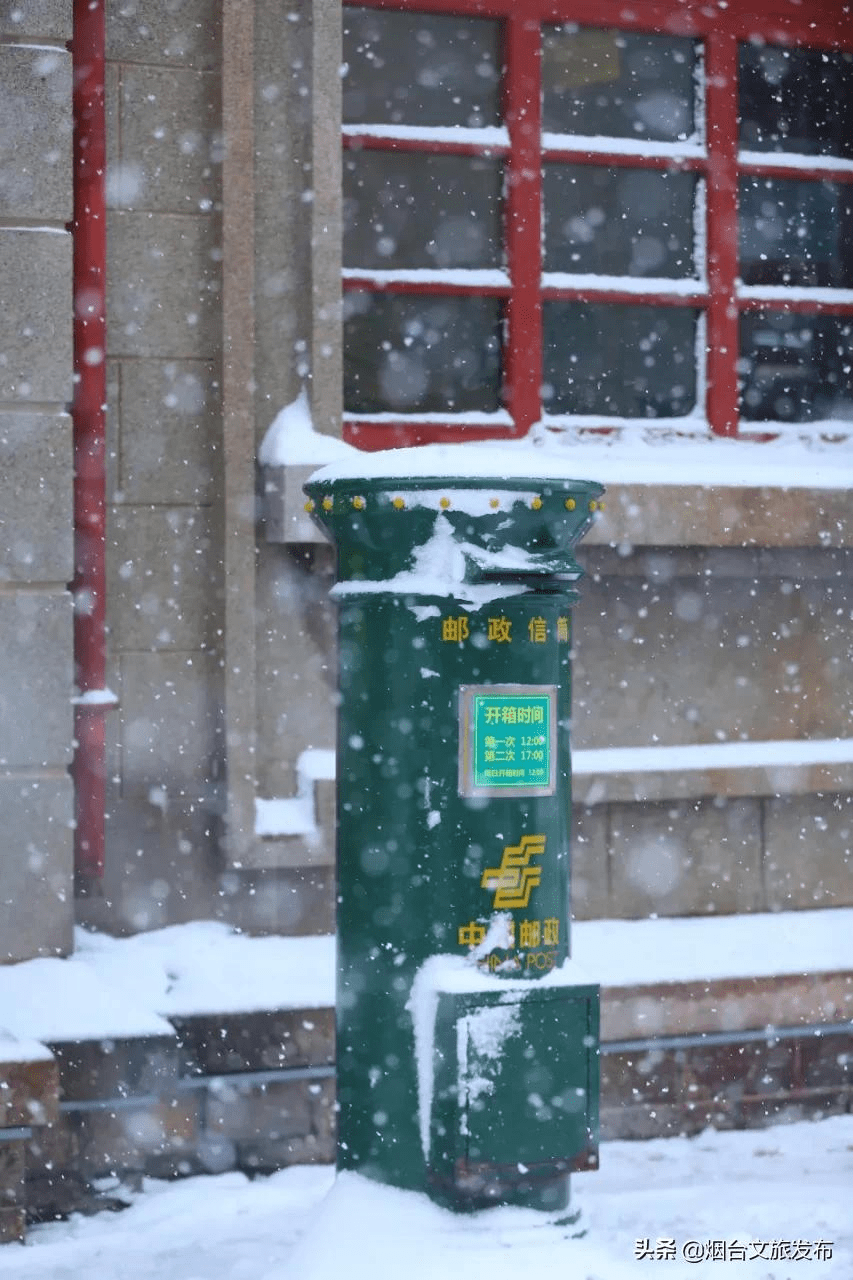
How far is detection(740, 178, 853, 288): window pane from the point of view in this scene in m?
6.53

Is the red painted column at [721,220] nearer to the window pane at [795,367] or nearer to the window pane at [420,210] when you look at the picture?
the window pane at [795,367]

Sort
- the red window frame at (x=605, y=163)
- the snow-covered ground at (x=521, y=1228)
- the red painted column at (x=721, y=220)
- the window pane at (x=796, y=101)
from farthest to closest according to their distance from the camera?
the window pane at (x=796, y=101) → the red painted column at (x=721, y=220) → the red window frame at (x=605, y=163) → the snow-covered ground at (x=521, y=1228)

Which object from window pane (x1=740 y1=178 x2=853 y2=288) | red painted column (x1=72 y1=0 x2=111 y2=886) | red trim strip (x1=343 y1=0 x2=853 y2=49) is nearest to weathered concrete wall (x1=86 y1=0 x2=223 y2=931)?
red painted column (x1=72 y1=0 x2=111 y2=886)

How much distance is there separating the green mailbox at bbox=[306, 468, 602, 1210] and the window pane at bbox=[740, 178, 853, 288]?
2945mm

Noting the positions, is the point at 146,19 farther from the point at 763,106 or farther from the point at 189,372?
the point at 763,106

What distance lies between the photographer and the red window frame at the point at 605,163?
237 inches

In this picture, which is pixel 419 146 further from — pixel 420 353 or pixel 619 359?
pixel 619 359

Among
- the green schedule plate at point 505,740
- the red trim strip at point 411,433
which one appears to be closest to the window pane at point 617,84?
the red trim strip at point 411,433

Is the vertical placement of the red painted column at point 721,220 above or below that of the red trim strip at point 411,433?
above

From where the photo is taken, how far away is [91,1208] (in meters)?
4.91

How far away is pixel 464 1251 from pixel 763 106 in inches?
177

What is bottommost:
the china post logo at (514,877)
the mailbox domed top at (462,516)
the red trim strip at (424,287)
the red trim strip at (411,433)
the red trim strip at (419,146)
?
the china post logo at (514,877)

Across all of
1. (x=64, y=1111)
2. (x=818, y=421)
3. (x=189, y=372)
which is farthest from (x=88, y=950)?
(x=818, y=421)

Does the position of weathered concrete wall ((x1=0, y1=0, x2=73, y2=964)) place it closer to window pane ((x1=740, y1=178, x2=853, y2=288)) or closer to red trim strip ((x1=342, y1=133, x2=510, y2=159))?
red trim strip ((x1=342, y1=133, x2=510, y2=159))
